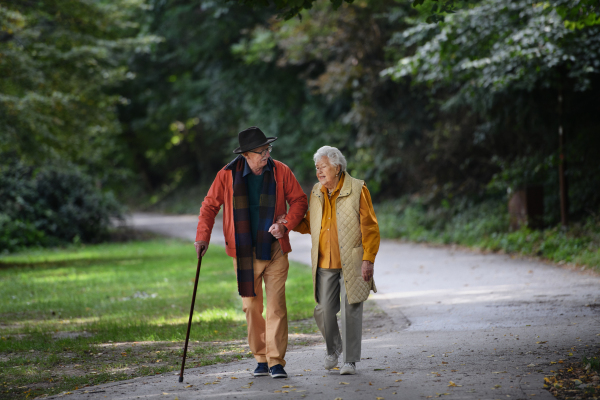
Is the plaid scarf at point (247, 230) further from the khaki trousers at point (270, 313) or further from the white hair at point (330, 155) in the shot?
the white hair at point (330, 155)

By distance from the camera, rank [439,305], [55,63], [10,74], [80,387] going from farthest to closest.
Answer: [55,63], [10,74], [439,305], [80,387]

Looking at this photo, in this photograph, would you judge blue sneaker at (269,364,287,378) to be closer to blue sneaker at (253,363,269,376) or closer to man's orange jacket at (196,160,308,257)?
blue sneaker at (253,363,269,376)

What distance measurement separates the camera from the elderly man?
5.46 metres

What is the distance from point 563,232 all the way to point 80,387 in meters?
10.1

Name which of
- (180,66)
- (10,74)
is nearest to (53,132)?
(10,74)

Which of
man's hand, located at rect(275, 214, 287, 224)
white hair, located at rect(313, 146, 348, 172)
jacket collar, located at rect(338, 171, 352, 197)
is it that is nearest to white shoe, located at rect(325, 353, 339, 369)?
man's hand, located at rect(275, 214, 287, 224)

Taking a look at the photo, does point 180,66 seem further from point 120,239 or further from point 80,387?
point 80,387

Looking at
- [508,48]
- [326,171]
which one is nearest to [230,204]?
[326,171]

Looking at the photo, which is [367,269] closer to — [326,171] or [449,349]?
[326,171]

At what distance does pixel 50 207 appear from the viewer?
837 inches

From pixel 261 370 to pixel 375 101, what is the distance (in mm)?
Result: 14961

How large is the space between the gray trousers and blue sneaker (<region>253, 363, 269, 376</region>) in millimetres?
555

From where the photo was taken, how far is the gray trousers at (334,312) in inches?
216

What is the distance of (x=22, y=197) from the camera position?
66.2 feet
